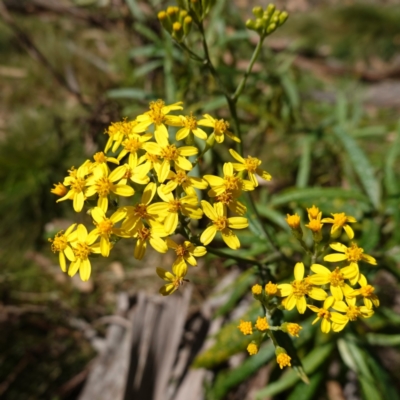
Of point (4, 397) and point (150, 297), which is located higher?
point (150, 297)

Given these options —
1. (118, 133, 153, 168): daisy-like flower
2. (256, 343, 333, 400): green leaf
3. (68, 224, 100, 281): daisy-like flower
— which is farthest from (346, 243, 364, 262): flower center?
(256, 343, 333, 400): green leaf

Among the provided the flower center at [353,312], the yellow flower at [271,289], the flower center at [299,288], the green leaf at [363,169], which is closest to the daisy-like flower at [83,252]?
the yellow flower at [271,289]

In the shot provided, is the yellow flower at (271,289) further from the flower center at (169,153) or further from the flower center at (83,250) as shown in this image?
the flower center at (83,250)

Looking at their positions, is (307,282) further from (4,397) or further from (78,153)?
(78,153)

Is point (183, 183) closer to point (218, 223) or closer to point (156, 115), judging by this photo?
point (218, 223)

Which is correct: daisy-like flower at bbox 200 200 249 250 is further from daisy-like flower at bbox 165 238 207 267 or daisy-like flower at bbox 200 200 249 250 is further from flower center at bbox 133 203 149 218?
flower center at bbox 133 203 149 218

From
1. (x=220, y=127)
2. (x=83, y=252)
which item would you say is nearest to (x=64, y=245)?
(x=83, y=252)

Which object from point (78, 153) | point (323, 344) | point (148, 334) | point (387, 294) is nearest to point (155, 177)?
point (323, 344)
